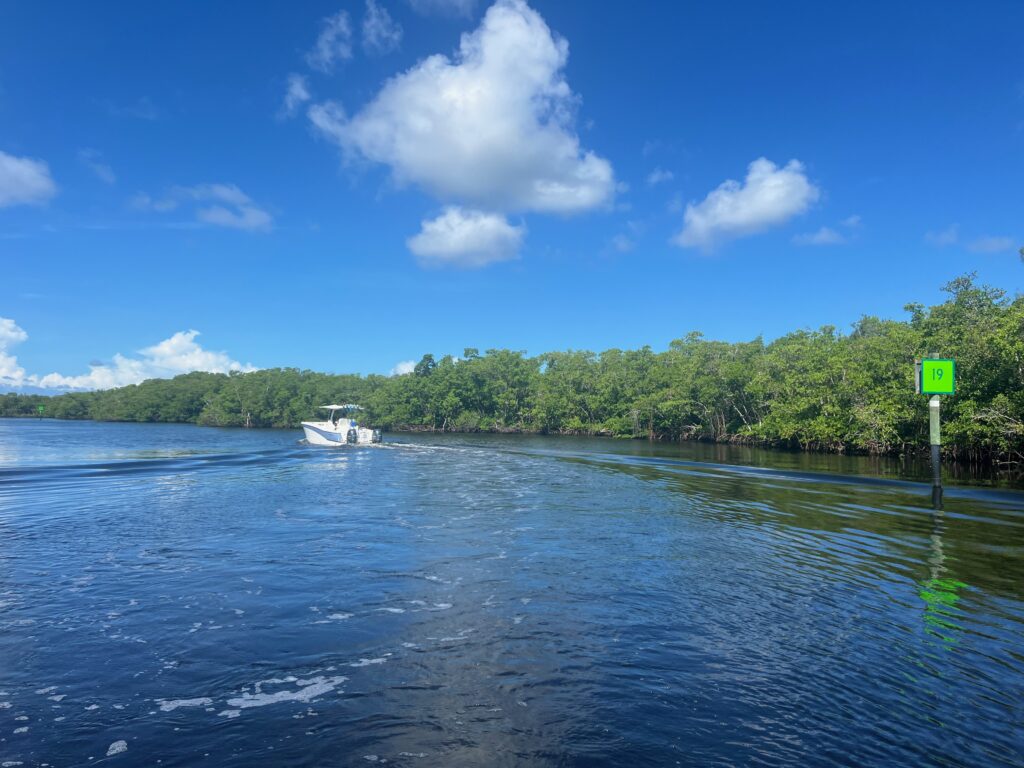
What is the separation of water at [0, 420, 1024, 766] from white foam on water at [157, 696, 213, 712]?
40 mm

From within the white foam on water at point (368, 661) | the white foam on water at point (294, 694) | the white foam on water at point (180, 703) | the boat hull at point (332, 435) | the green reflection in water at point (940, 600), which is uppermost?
the boat hull at point (332, 435)

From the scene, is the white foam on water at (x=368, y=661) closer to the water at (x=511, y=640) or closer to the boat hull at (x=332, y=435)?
the water at (x=511, y=640)

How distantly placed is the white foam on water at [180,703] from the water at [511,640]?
0.04 meters

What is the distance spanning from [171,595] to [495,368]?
327 feet

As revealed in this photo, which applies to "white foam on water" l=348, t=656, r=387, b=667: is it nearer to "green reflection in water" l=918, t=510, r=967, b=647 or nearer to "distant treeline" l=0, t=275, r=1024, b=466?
"green reflection in water" l=918, t=510, r=967, b=647

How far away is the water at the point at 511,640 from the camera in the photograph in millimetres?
4895

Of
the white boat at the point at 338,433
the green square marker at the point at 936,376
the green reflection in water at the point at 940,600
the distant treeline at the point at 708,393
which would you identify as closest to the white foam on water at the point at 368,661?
the green reflection in water at the point at 940,600

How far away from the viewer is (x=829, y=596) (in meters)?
8.95

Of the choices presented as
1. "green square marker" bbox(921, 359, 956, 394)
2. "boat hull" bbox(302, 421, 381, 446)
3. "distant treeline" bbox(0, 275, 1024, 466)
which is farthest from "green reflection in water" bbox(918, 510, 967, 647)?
"boat hull" bbox(302, 421, 381, 446)

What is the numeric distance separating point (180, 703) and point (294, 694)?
1097 mm

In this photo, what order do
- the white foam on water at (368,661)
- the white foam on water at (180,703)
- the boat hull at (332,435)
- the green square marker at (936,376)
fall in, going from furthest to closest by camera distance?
the boat hull at (332,435)
the green square marker at (936,376)
the white foam on water at (368,661)
the white foam on water at (180,703)

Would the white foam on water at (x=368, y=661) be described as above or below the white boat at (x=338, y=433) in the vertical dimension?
below

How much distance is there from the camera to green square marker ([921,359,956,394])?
18.4 metres

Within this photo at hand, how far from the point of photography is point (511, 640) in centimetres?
713
